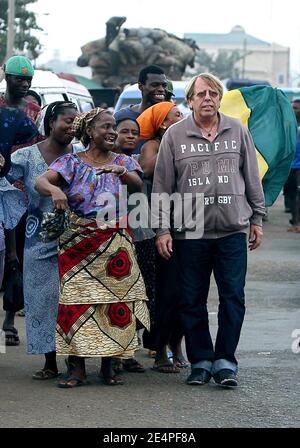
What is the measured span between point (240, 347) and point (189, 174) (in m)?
1.90

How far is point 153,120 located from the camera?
866 centimetres

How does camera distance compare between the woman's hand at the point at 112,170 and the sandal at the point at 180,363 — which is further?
the sandal at the point at 180,363

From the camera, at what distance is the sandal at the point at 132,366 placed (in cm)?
865

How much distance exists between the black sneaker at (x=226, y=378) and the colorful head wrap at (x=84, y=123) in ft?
5.05

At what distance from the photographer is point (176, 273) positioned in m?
8.51

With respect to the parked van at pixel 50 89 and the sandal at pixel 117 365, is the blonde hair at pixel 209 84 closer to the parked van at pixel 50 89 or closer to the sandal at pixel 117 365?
the sandal at pixel 117 365

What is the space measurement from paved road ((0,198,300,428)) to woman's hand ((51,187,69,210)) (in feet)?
3.43

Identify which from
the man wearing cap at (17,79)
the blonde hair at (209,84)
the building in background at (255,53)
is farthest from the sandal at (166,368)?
the building in background at (255,53)

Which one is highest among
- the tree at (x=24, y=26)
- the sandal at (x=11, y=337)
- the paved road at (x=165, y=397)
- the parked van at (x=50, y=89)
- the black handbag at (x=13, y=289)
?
the tree at (x=24, y=26)

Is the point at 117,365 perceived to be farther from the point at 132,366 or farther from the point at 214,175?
the point at 214,175

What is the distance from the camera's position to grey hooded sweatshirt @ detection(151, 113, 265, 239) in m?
8.02
